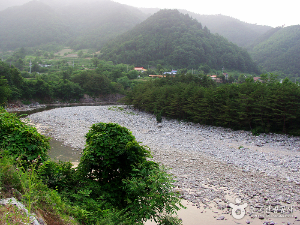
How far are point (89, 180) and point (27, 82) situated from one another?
5002 cm

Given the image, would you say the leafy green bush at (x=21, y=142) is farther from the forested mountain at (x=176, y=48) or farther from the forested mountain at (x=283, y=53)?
the forested mountain at (x=176, y=48)

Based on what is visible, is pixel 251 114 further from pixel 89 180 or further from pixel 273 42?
pixel 273 42

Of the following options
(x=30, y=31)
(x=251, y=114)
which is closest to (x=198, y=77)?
(x=251, y=114)

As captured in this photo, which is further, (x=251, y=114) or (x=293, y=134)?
(x=251, y=114)

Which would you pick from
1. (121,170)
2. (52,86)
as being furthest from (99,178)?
(52,86)

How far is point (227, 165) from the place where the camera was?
12.8 metres

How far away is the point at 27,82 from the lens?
155ft

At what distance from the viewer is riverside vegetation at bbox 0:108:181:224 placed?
4.49m

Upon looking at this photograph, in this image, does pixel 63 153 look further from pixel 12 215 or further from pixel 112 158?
pixel 12 215

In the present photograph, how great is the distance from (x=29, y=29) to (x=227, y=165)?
19182 cm

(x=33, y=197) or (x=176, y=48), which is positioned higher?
(x=176, y=48)

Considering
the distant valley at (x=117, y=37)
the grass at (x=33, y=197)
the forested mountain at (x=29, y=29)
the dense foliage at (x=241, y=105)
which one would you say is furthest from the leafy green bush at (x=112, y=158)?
the forested mountain at (x=29, y=29)

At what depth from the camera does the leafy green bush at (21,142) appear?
562cm

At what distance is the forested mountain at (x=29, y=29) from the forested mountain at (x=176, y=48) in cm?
7405
